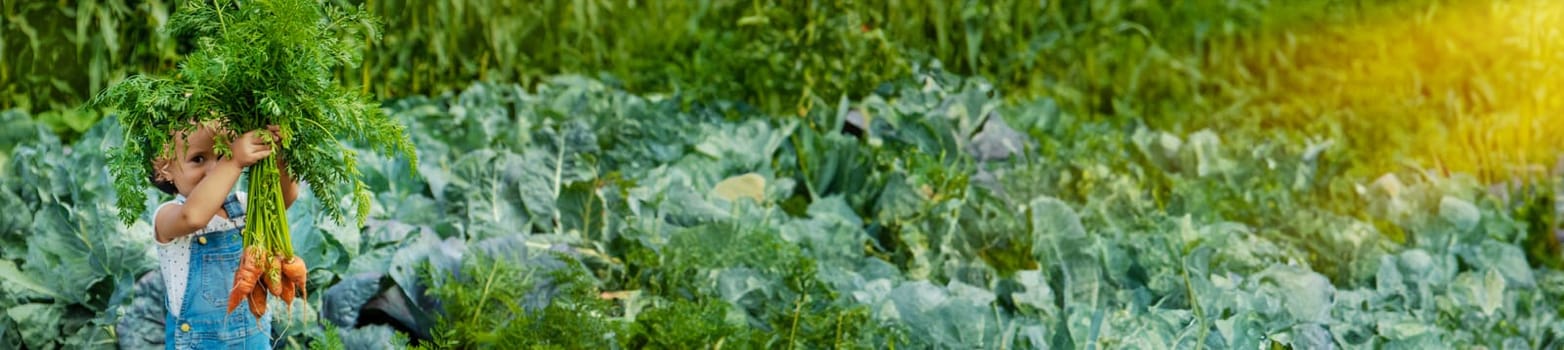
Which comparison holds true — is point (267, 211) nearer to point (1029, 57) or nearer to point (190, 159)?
point (190, 159)

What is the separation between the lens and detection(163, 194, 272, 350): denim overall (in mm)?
2043

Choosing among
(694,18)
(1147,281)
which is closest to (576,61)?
(694,18)

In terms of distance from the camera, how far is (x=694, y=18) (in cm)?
504

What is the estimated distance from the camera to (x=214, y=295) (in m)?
2.04

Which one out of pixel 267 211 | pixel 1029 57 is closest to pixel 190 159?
pixel 267 211

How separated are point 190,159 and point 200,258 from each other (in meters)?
0.16

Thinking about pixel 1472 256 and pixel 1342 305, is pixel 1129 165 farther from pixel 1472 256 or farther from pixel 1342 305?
pixel 1342 305

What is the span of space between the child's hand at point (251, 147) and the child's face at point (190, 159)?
7 centimetres

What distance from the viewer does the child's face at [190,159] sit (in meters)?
1.92

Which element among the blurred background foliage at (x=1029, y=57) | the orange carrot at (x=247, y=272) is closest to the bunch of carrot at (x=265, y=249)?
the orange carrot at (x=247, y=272)

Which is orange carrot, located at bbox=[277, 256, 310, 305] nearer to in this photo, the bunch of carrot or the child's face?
the bunch of carrot

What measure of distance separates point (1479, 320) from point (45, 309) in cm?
267

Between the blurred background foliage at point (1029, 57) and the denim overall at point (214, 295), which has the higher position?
the denim overall at point (214, 295)

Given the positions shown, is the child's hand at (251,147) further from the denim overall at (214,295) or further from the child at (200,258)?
the denim overall at (214,295)
